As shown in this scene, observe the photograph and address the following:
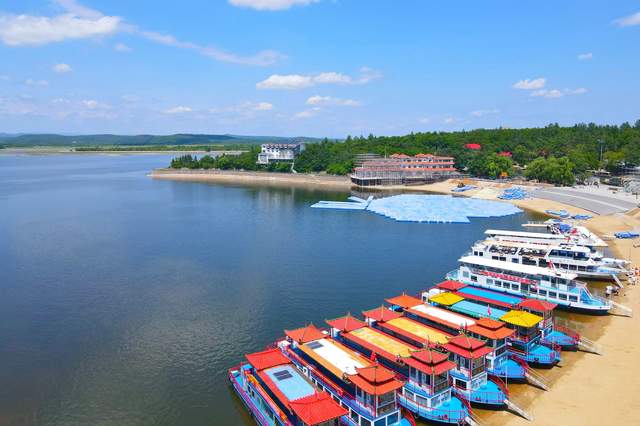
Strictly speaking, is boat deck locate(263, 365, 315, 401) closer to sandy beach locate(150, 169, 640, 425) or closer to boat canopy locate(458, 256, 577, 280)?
sandy beach locate(150, 169, 640, 425)

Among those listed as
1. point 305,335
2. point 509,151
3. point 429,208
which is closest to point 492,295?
point 305,335

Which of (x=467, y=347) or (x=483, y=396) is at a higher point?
(x=467, y=347)

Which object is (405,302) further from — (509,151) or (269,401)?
(509,151)

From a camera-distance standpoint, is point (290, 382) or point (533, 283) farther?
point (533, 283)

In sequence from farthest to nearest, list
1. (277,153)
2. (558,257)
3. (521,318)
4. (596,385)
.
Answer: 1. (277,153)
2. (558,257)
3. (521,318)
4. (596,385)

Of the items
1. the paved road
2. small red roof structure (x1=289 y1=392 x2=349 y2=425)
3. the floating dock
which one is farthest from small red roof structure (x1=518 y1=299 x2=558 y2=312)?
the paved road

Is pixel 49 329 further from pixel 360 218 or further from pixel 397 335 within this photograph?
pixel 360 218

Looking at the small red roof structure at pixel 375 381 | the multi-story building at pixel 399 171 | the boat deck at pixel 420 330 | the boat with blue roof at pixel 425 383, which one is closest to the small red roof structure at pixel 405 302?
the boat deck at pixel 420 330
